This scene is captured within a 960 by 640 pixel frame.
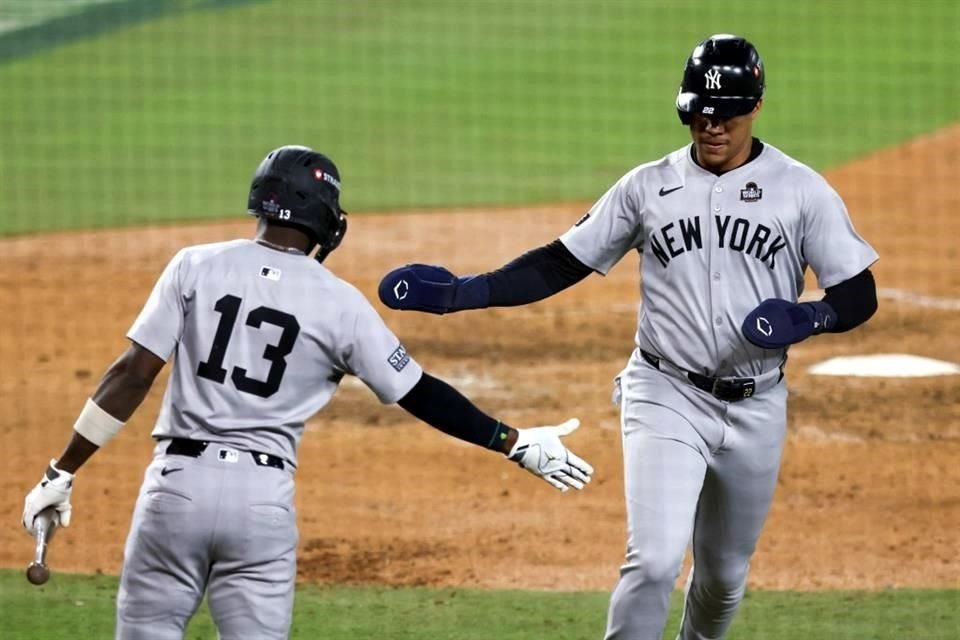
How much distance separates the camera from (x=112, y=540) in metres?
6.82

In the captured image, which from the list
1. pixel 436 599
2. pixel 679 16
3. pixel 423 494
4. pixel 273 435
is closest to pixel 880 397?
pixel 423 494

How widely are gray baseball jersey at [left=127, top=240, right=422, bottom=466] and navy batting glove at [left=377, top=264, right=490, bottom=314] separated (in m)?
0.87

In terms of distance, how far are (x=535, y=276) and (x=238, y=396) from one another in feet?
4.41

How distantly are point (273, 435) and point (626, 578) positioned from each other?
1.07 metres

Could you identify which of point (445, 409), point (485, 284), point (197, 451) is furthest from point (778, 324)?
point (197, 451)

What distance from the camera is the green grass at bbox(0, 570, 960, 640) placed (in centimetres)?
556

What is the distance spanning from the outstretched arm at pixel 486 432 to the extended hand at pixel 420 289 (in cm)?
70

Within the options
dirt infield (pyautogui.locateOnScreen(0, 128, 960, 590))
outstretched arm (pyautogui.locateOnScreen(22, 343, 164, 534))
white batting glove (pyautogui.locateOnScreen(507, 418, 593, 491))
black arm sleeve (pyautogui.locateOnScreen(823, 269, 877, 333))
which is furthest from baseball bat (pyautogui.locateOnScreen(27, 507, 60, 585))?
dirt infield (pyautogui.locateOnScreen(0, 128, 960, 590))

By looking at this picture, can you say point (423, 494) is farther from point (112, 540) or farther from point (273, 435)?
point (273, 435)

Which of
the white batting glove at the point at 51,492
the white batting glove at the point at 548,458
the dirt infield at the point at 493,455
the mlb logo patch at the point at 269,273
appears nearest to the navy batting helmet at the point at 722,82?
the white batting glove at the point at 548,458

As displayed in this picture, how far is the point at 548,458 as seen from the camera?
13.6 feet

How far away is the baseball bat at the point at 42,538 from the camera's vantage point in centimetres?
391

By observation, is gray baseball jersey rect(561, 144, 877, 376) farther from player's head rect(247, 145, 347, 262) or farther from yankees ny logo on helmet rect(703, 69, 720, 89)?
player's head rect(247, 145, 347, 262)

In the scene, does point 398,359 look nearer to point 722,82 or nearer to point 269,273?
point 269,273
